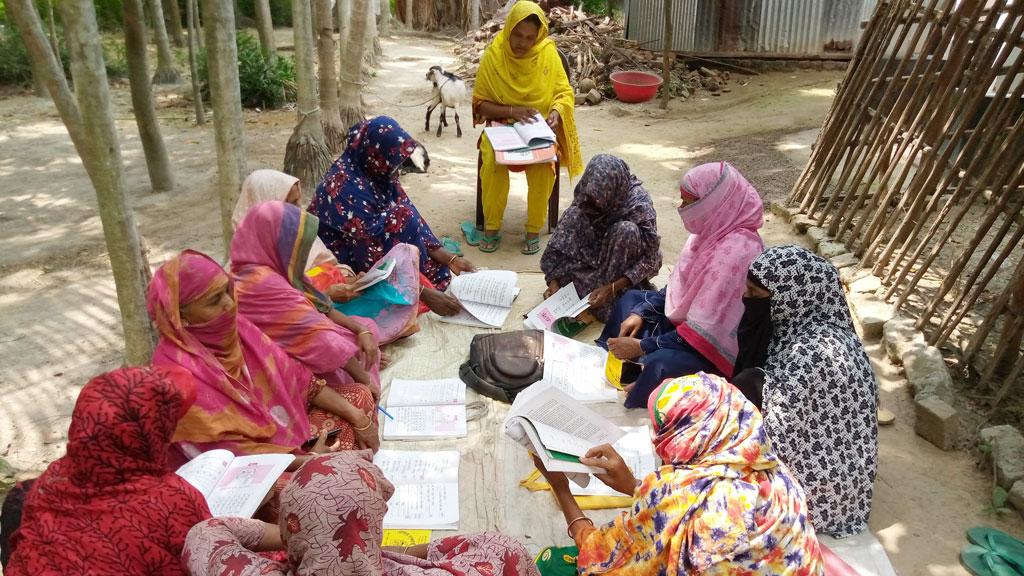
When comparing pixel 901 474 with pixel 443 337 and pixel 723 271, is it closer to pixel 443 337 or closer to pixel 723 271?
pixel 723 271

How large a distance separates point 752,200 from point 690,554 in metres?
2.07

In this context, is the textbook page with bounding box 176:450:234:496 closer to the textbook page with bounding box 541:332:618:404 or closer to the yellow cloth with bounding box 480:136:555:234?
the textbook page with bounding box 541:332:618:404

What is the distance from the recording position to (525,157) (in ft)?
17.3

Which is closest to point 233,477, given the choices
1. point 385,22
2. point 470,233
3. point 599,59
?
point 470,233

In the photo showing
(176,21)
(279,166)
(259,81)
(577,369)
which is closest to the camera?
(577,369)

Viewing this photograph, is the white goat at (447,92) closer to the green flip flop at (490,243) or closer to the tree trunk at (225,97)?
the green flip flop at (490,243)

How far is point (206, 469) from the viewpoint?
238 cm

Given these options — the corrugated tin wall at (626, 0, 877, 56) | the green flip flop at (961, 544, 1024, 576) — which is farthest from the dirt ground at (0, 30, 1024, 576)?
the corrugated tin wall at (626, 0, 877, 56)

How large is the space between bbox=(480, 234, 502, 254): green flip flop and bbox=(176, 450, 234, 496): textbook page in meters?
3.44

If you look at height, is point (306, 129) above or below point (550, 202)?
above

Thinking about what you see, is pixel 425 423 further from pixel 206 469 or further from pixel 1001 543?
Answer: pixel 1001 543

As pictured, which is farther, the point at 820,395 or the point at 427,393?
the point at 427,393

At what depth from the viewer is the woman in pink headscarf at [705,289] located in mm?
3330

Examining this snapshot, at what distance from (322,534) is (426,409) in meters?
1.87
